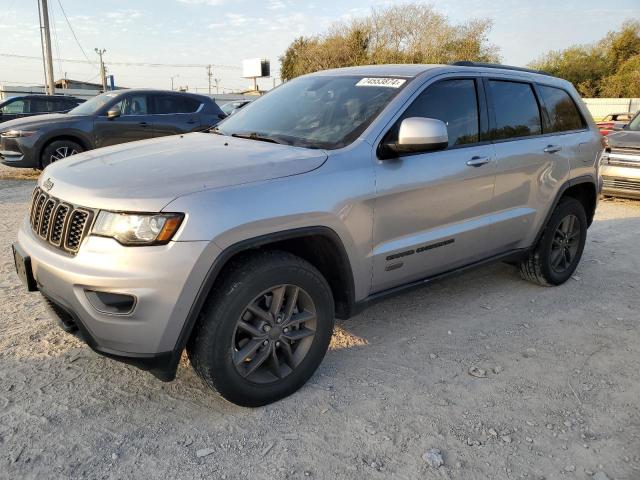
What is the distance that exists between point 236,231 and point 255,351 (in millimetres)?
677

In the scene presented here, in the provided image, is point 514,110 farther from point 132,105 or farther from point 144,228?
point 132,105

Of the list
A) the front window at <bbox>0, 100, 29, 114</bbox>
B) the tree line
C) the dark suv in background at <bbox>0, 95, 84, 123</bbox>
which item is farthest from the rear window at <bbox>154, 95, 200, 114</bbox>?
the tree line

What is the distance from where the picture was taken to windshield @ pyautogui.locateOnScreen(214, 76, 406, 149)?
10.5 feet

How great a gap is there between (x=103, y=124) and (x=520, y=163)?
25.8 feet

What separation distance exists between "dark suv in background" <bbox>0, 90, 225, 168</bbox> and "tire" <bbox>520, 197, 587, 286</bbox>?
6135mm

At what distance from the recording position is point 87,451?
2455 millimetres

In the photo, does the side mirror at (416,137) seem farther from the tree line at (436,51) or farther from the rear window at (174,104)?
the tree line at (436,51)

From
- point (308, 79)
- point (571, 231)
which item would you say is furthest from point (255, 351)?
point (571, 231)

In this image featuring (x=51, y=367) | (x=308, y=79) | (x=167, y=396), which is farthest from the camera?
(x=308, y=79)

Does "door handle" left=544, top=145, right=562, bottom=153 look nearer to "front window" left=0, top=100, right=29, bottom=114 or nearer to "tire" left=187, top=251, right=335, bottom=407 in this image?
"tire" left=187, top=251, right=335, bottom=407

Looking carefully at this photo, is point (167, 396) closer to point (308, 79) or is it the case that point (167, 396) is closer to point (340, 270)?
point (340, 270)

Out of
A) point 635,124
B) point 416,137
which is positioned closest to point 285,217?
point 416,137

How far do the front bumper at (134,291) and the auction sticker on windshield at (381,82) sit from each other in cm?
175

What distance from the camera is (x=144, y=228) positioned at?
2.33 m
